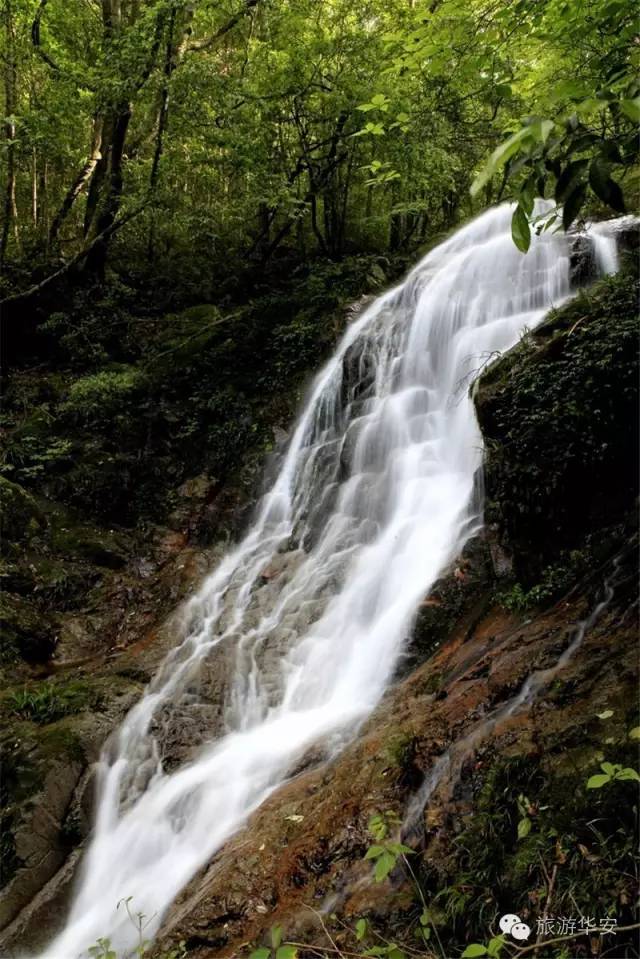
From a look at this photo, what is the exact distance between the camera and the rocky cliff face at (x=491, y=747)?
2.74 meters

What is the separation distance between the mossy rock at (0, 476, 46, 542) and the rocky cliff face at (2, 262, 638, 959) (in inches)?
117

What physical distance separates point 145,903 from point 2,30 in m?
14.0

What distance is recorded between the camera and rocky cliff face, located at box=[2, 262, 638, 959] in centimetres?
274

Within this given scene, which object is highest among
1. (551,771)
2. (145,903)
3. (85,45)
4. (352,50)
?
(85,45)

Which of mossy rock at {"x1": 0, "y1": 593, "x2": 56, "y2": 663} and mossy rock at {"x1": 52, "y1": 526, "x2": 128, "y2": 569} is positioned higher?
mossy rock at {"x1": 52, "y1": 526, "x2": 128, "y2": 569}

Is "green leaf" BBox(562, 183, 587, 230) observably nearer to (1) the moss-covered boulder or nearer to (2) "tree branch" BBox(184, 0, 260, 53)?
(1) the moss-covered boulder

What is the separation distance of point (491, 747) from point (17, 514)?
770cm

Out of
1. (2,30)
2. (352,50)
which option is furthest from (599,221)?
(2,30)

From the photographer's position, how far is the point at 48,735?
602 cm

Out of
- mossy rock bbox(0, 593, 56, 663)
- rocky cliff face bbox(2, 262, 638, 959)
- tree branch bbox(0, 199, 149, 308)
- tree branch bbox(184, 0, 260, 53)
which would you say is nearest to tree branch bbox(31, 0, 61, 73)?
tree branch bbox(184, 0, 260, 53)

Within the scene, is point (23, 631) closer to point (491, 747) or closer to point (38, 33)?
point (491, 747)

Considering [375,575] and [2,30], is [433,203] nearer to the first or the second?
[2,30]

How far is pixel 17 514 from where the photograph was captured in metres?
8.83

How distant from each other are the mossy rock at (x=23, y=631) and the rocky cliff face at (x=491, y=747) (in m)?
1.06
